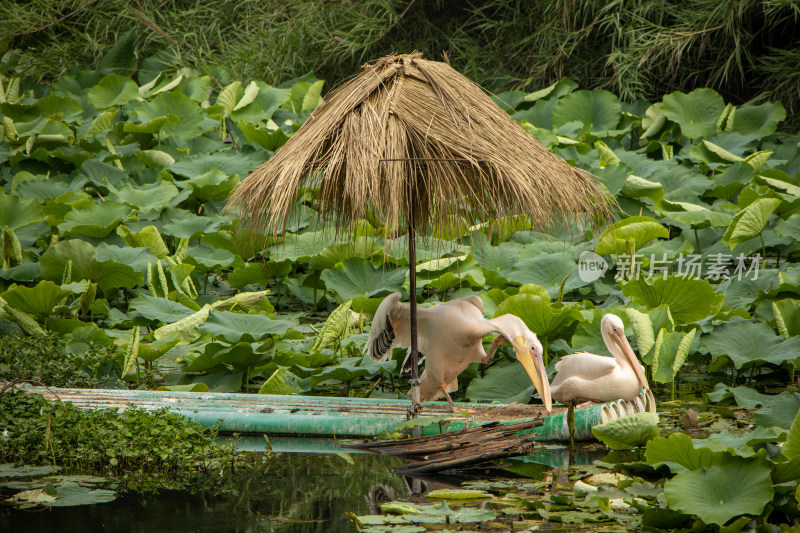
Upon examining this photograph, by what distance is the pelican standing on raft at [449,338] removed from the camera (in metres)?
3.57

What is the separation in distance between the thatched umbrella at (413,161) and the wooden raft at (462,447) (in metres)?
0.44

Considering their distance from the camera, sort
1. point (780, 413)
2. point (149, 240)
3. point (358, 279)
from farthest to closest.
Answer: point (149, 240)
point (358, 279)
point (780, 413)

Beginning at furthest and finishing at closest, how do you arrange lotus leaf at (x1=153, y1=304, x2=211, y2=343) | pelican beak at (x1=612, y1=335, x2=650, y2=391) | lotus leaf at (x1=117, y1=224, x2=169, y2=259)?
lotus leaf at (x1=117, y1=224, x2=169, y2=259) → lotus leaf at (x1=153, y1=304, x2=211, y2=343) → pelican beak at (x1=612, y1=335, x2=650, y2=391)

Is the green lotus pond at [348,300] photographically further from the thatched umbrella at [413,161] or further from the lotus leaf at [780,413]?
the thatched umbrella at [413,161]

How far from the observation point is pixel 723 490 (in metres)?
2.58

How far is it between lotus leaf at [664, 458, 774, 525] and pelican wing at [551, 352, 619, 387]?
104cm

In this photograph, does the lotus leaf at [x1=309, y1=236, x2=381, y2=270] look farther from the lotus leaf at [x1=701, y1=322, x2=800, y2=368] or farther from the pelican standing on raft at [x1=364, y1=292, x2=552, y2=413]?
the lotus leaf at [x1=701, y1=322, x2=800, y2=368]

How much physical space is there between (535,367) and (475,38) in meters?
6.29

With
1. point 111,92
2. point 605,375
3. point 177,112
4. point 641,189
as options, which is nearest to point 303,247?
point 641,189

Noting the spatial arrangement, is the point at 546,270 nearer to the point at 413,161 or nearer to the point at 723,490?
the point at 413,161

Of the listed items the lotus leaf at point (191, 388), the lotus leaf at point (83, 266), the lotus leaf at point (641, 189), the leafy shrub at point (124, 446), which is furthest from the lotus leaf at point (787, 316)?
the lotus leaf at point (83, 266)

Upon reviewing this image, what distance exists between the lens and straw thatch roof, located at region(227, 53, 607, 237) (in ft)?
10.5

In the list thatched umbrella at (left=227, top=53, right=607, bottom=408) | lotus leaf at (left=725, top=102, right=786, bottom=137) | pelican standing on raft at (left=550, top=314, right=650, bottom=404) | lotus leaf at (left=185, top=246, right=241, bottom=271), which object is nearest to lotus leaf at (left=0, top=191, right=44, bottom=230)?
lotus leaf at (left=185, top=246, right=241, bottom=271)

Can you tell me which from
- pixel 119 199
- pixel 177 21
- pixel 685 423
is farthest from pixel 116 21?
pixel 685 423
